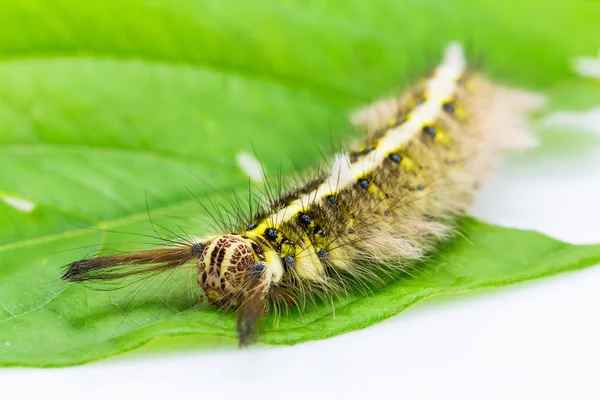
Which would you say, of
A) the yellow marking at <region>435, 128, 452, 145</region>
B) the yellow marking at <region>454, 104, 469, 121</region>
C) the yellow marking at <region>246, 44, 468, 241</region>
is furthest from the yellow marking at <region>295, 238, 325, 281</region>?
the yellow marking at <region>454, 104, 469, 121</region>

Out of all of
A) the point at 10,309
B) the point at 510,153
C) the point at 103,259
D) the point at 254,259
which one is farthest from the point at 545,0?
the point at 10,309

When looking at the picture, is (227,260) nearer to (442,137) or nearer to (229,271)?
(229,271)

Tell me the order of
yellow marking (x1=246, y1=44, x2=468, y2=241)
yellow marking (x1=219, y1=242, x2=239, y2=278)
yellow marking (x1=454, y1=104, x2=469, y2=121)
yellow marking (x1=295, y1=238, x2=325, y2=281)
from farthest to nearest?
yellow marking (x1=454, y1=104, x2=469, y2=121), yellow marking (x1=246, y1=44, x2=468, y2=241), yellow marking (x1=295, y1=238, x2=325, y2=281), yellow marking (x1=219, y1=242, x2=239, y2=278)

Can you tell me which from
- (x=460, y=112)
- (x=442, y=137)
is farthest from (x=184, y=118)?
(x=460, y=112)

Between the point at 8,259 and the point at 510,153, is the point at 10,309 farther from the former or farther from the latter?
the point at 510,153

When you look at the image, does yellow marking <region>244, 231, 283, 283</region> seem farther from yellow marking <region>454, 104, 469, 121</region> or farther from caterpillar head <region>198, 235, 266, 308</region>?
yellow marking <region>454, 104, 469, 121</region>

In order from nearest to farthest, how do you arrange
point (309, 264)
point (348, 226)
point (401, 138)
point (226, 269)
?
point (226, 269) → point (309, 264) → point (348, 226) → point (401, 138)
